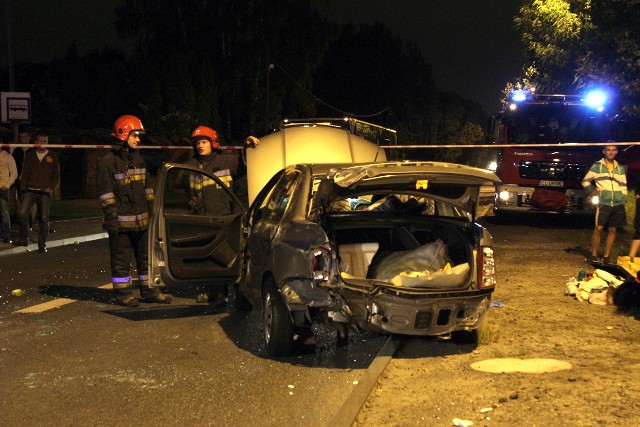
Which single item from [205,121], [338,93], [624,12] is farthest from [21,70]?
[624,12]

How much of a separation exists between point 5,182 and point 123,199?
662 centimetres

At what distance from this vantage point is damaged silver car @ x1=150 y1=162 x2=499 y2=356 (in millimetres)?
6422

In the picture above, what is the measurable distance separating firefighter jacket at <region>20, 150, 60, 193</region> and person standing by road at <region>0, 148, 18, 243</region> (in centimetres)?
82

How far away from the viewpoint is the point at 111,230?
29.6 feet

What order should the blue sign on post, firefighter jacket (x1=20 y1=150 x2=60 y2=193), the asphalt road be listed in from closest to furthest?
the asphalt road < firefighter jacket (x1=20 y1=150 x2=60 y2=193) < the blue sign on post

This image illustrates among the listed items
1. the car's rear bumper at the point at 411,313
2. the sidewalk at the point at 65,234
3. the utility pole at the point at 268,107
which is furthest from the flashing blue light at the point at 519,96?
the utility pole at the point at 268,107

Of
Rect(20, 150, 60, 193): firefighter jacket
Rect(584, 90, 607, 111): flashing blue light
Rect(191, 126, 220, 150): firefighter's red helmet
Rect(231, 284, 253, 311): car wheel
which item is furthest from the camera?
Rect(584, 90, 607, 111): flashing blue light

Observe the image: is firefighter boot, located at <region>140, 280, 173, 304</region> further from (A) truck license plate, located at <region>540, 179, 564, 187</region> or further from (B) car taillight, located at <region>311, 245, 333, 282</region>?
(A) truck license plate, located at <region>540, 179, 564, 187</region>

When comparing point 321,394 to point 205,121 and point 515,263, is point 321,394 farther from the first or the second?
point 205,121

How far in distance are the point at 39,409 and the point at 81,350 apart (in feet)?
5.43

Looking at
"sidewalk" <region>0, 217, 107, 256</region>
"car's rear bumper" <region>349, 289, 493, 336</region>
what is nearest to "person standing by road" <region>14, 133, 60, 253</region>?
"sidewalk" <region>0, 217, 107, 256</region>

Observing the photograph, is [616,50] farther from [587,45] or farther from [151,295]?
[151,295]

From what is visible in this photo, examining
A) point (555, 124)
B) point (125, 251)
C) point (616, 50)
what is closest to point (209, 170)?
point (125, 251)

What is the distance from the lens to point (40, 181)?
46.1 feet
